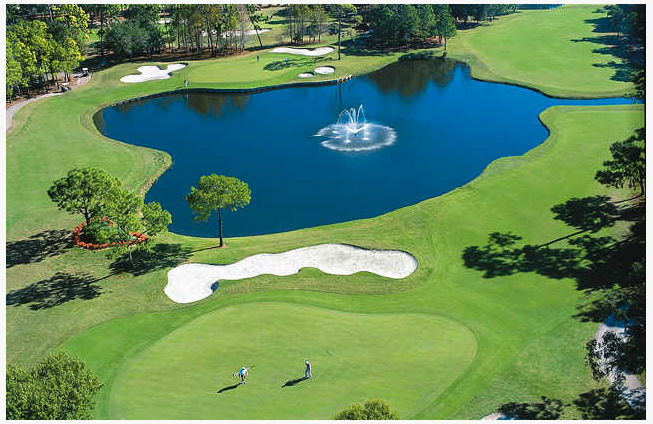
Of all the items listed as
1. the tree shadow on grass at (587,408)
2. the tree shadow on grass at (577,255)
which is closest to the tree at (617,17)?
the tree shadow on grass at (577,255)

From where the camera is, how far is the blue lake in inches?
2466

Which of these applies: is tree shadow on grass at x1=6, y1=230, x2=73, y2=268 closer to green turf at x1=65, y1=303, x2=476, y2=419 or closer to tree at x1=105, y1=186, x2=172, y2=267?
tree at x1=105, y1=186, x2=172, y2=267

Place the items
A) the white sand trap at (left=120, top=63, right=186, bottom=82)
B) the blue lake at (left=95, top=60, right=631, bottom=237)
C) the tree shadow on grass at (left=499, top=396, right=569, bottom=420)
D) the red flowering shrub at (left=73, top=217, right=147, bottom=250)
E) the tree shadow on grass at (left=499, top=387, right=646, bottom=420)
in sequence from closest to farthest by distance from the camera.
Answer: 1. the tree shadow on grass at (left=499, top=387, right=646, bottom=420)
2. the tree shadow on grass at (left=499, top=396, right=569, bottom=420)
3. the red flowering shrub at (left=73, top=217, right=147, bottom=250)
4. the blue lake at (left=95, top=60, right=631, bottom=237)
5. the white sand trap at (left=120, top=63, right=186, bottom=82)

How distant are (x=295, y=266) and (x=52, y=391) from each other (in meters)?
24.4

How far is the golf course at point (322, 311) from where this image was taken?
114 feet

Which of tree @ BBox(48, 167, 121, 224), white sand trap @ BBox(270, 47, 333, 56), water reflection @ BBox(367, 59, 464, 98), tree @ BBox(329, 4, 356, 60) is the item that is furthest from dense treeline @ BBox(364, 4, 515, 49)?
tree @ BBox(48, 167, 121, 224)

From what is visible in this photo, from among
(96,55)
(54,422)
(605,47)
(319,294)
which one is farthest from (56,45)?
(605,47)

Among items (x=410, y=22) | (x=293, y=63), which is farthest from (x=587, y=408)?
(x=410, y=22)

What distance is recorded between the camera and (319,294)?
46.3 metres

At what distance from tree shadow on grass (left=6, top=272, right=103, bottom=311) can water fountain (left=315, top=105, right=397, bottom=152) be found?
3714 cm

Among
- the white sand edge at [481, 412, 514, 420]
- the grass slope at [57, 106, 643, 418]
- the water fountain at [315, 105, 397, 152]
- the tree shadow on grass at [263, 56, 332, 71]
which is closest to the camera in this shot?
the white sand edge at [481, 412, 514, 420]

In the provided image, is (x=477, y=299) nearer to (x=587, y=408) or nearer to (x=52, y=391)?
(x=587, y=408)

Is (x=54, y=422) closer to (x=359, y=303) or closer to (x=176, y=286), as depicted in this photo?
(x=176, y=286)

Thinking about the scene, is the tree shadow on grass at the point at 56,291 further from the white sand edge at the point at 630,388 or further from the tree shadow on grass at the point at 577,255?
the white sand edge at the point at 630,388
